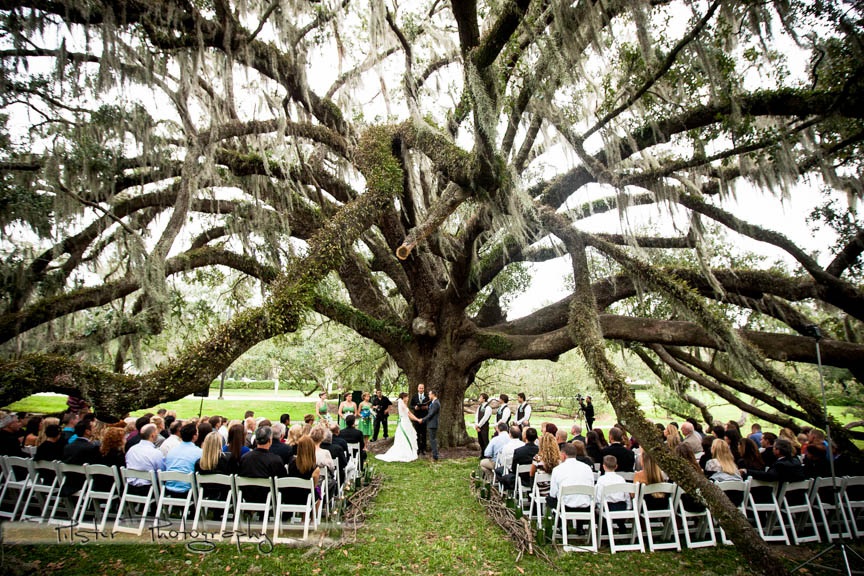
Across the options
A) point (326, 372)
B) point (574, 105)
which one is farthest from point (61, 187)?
point (326, 372)

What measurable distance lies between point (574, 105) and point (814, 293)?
5.07 metres

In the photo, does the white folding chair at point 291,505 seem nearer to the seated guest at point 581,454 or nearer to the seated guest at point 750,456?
the seated guest at point 581,454

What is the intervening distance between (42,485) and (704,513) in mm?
7703

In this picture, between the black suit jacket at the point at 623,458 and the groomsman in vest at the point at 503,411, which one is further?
the groomsman in vest at the point at 503,411

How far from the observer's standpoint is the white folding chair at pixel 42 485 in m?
5.15

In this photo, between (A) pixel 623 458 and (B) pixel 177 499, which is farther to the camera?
(A) pixel 623 458

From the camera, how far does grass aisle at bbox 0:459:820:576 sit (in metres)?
4.15

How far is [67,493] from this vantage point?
16.8 feet

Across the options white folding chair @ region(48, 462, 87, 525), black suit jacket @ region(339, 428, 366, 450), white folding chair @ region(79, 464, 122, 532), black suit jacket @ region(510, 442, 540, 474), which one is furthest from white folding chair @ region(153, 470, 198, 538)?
black suit jacket @ region(510, 442, 540, 474)

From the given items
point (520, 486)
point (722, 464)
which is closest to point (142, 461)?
point (520, 486)

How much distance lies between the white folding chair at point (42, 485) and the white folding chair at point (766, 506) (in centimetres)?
801

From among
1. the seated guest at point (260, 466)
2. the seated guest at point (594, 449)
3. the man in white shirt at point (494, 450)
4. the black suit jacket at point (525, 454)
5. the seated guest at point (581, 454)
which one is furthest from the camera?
the man in white shirt at point (494, 450)

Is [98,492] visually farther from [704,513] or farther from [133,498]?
[704,513]

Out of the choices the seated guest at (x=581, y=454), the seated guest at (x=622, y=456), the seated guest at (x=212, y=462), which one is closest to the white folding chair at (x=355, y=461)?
the seated guest at (x=212, y=462)
